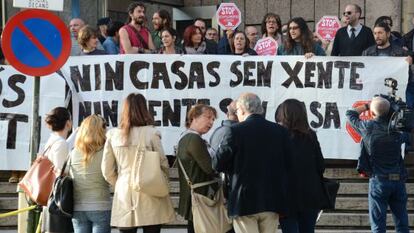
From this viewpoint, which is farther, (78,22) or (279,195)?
(78,22)

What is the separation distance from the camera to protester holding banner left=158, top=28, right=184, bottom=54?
12.7 metres

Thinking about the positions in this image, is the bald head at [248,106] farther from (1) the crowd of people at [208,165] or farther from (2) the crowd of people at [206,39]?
(2) the crowd of people at [206,39]

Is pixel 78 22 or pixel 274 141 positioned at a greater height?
pixel 78 22

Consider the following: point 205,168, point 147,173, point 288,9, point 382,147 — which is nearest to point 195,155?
point 205,168

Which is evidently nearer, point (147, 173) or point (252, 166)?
point (252, 166)

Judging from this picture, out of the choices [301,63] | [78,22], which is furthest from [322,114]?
[78,22]

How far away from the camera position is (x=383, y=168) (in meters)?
9.95

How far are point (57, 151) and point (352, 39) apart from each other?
5756 mm

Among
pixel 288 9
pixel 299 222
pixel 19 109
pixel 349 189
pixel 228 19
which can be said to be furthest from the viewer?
pixel 288 9

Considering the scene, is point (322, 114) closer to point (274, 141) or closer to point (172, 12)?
point (274, 141)

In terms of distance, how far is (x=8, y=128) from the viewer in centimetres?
1235

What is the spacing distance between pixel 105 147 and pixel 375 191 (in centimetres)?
309

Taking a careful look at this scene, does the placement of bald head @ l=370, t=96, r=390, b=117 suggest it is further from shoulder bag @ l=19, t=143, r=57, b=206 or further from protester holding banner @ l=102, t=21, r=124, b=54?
protester holding banner @ l=102, t=21, r=124, b=54

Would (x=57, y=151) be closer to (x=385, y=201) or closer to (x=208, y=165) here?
(x=208, y=165)
